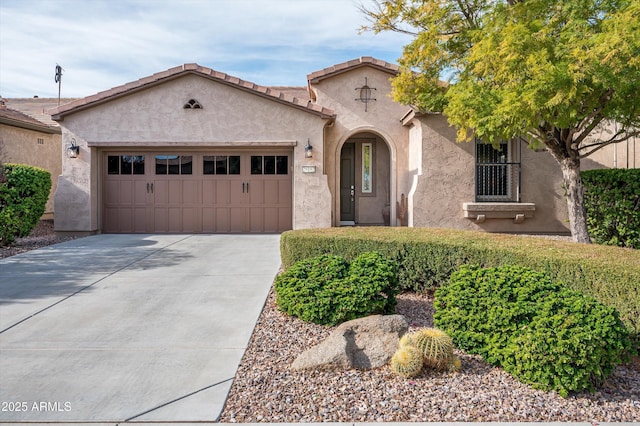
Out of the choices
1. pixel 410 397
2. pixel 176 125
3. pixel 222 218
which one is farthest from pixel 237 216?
pixel 410 397

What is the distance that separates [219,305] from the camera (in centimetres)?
585

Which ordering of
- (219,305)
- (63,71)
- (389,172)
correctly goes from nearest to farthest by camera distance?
1. (219,305)
2. (389,172)
3. (63,71)

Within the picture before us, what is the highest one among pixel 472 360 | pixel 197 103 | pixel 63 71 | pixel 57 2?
pixel 63 71

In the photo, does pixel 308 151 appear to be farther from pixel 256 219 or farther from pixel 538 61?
pixel 538 61

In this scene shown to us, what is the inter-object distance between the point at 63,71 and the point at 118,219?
12.2 m

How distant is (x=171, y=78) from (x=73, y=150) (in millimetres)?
3315

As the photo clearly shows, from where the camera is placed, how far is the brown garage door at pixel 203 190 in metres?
13.2

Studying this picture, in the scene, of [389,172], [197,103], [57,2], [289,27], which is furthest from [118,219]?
[389,172]

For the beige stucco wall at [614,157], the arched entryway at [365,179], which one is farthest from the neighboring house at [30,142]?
the beige stucco wall at [614,157]

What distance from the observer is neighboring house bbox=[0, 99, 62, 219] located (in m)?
14.3

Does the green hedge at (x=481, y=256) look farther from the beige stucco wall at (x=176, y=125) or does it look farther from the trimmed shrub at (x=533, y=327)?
the beige stucco wall at (x=176, y=125)

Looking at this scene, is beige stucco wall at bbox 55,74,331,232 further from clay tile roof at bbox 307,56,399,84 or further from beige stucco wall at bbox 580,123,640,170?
beige stucco wall at bbox 580,123,640,170

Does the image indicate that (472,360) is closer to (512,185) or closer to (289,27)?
(512,185)

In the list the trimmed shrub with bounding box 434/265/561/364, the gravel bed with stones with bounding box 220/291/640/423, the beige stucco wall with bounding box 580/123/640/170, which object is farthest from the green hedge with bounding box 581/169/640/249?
the trimmed shrub with bounding box 434/265/561/364
